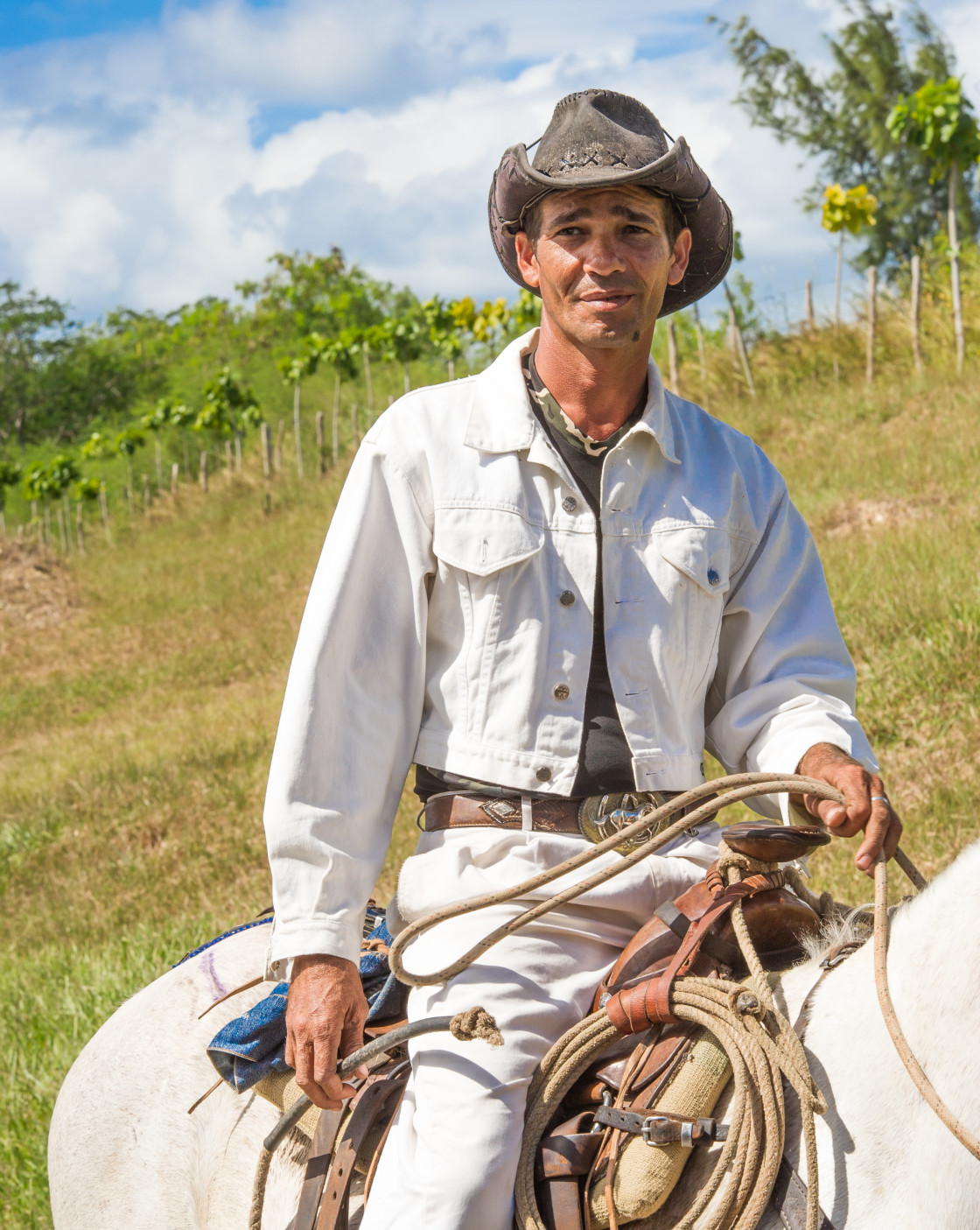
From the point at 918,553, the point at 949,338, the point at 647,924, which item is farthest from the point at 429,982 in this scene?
the point at 949,338

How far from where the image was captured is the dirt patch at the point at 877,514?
984cm

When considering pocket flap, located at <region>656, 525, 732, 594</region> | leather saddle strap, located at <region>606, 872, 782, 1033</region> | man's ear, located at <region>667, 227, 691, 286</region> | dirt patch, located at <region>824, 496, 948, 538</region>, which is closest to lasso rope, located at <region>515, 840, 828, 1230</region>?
leather saddle strap, located at <region>606, 872, 782, 1033</region>

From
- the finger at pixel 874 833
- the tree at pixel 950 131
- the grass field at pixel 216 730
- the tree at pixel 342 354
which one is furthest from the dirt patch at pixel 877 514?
the tree at pixel 342 354

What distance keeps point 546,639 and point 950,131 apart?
654 inches

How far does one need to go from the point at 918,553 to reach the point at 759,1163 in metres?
7.04

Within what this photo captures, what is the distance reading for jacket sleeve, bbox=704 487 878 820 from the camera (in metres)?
2.50

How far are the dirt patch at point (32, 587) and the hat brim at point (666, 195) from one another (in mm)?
20085

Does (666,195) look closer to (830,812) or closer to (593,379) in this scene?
(593,379)

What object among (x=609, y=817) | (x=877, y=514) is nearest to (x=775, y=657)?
(x=609, y=817)

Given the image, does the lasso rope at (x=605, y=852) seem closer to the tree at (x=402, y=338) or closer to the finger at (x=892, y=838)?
the finger at (x=892, y=838)

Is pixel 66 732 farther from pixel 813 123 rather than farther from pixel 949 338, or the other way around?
pixel 813 123

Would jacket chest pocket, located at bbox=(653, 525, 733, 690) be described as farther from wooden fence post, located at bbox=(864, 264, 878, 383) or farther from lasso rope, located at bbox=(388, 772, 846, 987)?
wooden fence post, located at bbox=(864, 264, 878, 383)

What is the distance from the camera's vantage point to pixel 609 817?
2.37 m

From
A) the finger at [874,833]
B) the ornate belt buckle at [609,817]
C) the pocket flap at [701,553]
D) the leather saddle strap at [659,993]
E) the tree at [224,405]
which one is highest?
the tree at [224,405]
